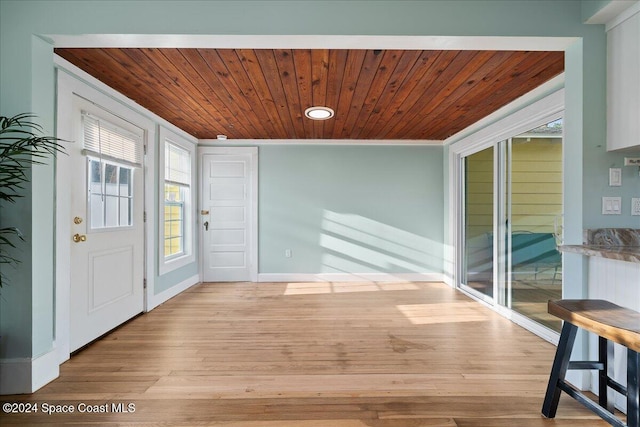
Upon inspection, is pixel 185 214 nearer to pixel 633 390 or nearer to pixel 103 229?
pixel 103 229

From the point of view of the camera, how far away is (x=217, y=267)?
4871 mm

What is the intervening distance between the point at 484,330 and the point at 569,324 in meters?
1.41

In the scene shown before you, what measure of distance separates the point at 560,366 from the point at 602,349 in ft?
→ 0.92

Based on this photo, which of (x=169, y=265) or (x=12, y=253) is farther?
(x=169, y=265)

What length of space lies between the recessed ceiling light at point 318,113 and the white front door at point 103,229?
187 cm

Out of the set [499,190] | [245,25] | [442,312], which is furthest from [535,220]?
[245,25]

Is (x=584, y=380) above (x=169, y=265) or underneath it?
underneath

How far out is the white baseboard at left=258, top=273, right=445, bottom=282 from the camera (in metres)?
4.85

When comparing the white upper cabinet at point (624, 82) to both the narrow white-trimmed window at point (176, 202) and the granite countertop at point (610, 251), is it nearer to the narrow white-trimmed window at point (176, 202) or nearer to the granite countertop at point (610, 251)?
the granite countertop at point (610, 251)

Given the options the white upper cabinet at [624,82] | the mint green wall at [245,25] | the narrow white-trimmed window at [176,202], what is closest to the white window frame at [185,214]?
the narrow white-trimmed window at [176,202]

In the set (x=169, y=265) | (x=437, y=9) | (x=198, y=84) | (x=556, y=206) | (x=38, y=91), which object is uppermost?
(x=437, y=9)

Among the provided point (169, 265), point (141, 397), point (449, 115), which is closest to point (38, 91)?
point (141, 397)

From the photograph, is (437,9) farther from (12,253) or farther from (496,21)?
(12,253)

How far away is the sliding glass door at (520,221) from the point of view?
108 inches
